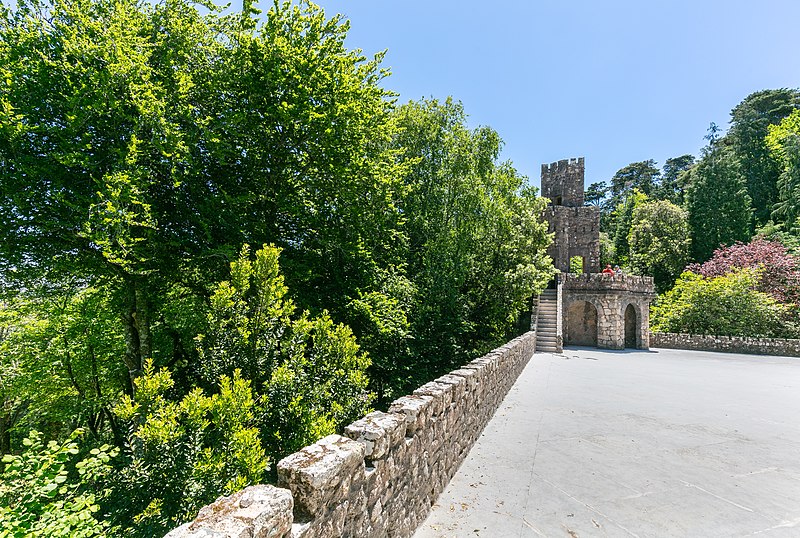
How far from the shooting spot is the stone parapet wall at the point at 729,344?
65.7ft

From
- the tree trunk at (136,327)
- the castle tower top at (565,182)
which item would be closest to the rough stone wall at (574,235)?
the castle tower top at (565,182)

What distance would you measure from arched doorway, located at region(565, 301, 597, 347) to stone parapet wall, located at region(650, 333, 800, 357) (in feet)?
11.1

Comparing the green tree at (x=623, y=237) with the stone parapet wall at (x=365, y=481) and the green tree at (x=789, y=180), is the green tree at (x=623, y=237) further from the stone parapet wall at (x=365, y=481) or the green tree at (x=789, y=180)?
the stone parapet wall at (x=365, y=481)

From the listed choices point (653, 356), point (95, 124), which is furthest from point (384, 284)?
point (653, 356)

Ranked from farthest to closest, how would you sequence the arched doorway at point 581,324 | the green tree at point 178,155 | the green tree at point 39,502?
the arched doorway at point 581,324
the green tree at point 178,155
the green tree at point 39,502

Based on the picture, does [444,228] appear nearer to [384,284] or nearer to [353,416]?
[384,284]

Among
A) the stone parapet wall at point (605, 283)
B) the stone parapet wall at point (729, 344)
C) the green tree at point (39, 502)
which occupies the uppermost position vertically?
the stone parapet wall at point (605, 283)

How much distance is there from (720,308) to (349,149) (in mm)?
24410

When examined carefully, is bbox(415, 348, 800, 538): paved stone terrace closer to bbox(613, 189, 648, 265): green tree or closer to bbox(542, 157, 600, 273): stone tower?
bbox(542, 157, 600, 273): stone tower

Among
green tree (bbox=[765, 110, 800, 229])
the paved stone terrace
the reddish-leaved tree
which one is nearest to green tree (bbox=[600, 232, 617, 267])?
green tree (bbox=[765, 110, 800, 229])

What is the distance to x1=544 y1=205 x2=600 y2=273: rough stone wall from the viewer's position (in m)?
27.7

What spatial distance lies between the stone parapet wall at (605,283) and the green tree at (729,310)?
11.9ft

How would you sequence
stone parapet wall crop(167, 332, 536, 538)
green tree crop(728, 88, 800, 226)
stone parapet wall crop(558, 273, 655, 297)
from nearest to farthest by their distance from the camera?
stone parapet wall crop(167, 332, 536, 538)
stone parapet wall crop(558, 273, 655, 297)
green tree crop(728, 88, 800, 226)

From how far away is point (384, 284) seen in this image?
13.3 metres
